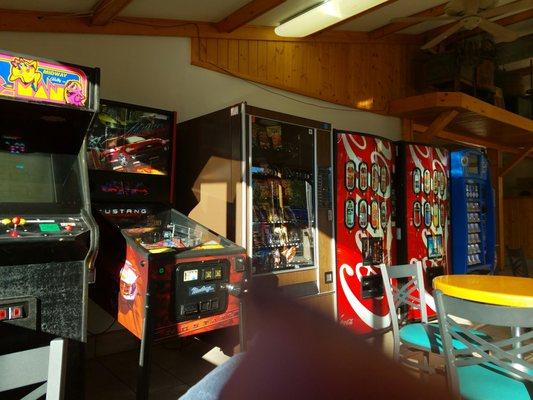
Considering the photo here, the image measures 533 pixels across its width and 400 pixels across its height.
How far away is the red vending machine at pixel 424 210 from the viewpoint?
4.29 meters

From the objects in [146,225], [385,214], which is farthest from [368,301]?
[146,225]

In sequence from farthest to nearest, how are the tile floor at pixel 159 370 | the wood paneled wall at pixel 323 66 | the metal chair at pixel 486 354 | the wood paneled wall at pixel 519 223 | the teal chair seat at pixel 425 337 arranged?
1. the wood paneled wall at pixel 519 223
2. the wood paneled wall at pixel 323 66
3. the tile floor at pixel 159 370
4. the teal chair seat at pixel 425 337
5. the metal chair at pixel 486 354

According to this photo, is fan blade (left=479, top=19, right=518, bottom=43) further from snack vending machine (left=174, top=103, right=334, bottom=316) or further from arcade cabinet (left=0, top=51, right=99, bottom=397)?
arcade cabinet (left=0, top=51, right=99, bottom=397)

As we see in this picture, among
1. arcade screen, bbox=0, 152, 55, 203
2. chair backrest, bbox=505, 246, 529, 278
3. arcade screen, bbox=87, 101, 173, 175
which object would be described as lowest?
chair backrest, bbox=505, 246, 529, 278

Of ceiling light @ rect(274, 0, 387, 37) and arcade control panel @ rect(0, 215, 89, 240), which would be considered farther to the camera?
ceiling light @ rect(274, 0, 387, 37)

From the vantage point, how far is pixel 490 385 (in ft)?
5.93

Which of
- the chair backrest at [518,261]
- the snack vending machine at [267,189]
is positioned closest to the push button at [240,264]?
the snack vending machine at [267,189]

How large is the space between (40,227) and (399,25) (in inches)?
186

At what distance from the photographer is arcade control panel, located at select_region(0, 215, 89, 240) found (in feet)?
5.71

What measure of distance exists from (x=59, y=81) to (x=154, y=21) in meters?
1.90

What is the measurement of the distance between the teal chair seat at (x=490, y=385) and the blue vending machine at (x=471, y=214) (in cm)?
315

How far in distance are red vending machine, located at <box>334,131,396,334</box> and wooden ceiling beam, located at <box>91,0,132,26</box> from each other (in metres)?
1.99

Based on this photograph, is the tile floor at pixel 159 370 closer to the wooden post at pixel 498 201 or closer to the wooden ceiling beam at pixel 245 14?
the wooden ceiling beam at pixel 245 14

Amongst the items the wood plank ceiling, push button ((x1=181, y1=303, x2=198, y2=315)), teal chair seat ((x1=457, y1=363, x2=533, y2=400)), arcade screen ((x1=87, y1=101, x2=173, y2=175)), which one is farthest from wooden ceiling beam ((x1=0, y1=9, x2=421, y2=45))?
teal chair seat ((x1=457, y1=363, x2=533, y2=400))
